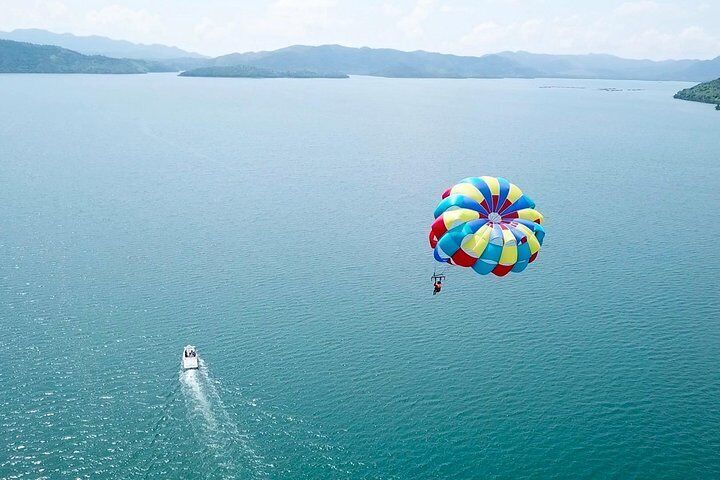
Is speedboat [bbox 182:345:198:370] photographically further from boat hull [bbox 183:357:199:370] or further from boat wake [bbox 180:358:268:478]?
boat wake [bbox 180:358:268:478]

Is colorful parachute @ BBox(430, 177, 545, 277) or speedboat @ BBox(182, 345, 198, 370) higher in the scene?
colorful parachute @ BBox(430, 177, 545, 277)

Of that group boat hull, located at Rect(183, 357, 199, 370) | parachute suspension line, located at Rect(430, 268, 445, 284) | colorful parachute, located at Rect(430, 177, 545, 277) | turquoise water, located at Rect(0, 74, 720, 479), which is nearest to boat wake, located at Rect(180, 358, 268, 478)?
turquoise water, located at Rect(0, 74, 720, 479)

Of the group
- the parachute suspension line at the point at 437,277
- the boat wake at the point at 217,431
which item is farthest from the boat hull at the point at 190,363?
the parachute suspension line at the point at 437,277

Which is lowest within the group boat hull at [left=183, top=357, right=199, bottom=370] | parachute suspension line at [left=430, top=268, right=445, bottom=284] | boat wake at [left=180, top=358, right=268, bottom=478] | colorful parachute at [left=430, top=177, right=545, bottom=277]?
boat wake at [left=180, top=358, right=268, bottom=478]

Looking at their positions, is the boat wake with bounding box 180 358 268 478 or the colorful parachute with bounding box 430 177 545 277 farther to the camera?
the colorful parachute with bounding box 430 177 545 277

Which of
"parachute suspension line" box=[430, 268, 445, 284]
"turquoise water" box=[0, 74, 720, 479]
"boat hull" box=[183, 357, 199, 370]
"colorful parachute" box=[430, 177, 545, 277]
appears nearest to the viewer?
"parachute suspension line" box=[430, 268, 445, 284]

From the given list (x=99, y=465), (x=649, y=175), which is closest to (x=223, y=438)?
(x=99, y=465)

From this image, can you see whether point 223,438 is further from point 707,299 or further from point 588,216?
point 588,216

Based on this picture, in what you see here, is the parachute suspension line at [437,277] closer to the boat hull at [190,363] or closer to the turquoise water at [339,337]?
the turquoise water at [339,337]
